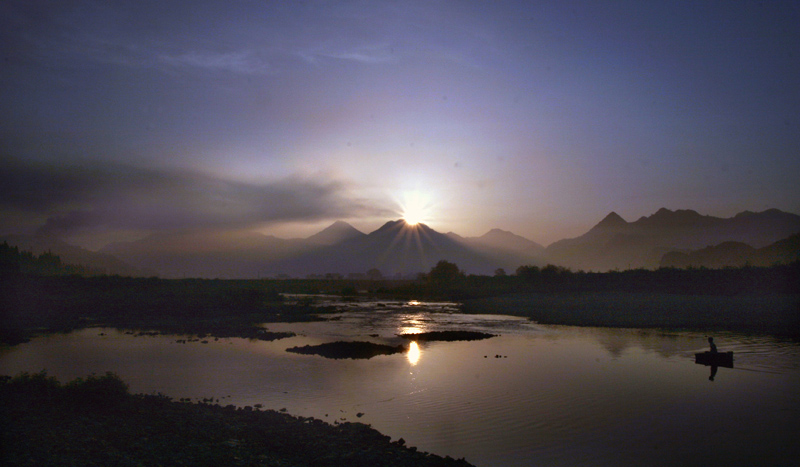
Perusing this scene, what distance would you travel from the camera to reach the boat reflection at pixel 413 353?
26.4 m

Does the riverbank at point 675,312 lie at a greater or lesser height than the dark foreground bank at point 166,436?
greater

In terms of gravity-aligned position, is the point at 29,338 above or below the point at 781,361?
below

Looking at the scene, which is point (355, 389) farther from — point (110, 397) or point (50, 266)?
point (50, 266)

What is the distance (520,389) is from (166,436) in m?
14.0

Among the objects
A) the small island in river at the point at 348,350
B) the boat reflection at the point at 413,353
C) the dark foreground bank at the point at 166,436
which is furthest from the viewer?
the small island in river at the point at 348,350

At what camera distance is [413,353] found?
28906 millimetres

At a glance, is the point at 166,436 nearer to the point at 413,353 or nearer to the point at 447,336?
the point at 413,353

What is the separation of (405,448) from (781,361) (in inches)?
950

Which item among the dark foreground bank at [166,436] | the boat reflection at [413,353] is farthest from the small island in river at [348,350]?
the dark foreground bank at [166,436]

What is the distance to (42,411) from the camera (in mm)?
13859

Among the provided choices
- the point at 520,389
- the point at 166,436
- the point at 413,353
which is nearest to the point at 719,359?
the point at 520,389

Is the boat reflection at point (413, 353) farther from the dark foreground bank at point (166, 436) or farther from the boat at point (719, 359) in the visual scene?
the boat at point (719, 359)

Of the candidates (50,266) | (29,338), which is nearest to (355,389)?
(29,338)

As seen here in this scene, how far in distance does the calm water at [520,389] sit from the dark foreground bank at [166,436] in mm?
1569
